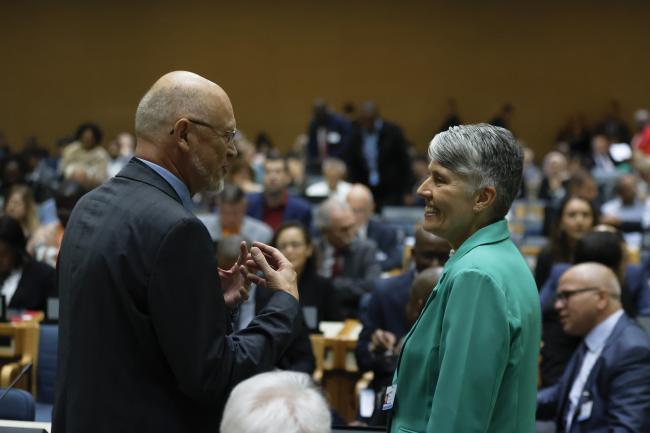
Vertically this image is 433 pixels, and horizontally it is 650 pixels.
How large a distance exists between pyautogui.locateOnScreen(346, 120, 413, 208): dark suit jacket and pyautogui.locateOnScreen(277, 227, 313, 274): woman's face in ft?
20.4

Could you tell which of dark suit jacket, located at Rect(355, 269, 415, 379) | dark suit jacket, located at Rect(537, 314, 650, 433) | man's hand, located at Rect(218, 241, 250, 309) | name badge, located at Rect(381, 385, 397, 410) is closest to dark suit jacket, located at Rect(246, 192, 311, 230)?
dark suit jacket, located at Rect(355, 269, 415, 379)

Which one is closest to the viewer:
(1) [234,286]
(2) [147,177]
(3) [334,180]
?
(2) [147,177]

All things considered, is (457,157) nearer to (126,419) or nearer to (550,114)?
(126,419)

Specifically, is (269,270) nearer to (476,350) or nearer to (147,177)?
(147,177)

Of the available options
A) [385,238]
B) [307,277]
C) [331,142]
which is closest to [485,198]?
[307,277]

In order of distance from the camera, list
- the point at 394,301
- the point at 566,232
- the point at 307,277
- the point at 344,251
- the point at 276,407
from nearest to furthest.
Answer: the point at 276,407 → the point at 394,301 → the point at 307,277 → the point at 566,232 → the point at 344,251

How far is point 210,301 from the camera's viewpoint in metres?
1.95

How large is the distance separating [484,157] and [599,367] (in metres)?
1.98

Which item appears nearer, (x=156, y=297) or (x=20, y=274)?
(x=156, y=297)

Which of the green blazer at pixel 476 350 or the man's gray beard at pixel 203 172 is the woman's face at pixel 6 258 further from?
the green blazer at pixel 476 350

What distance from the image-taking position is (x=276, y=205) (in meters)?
8.47

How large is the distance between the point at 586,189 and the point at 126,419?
24.2 feet

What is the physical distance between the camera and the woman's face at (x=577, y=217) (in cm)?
645

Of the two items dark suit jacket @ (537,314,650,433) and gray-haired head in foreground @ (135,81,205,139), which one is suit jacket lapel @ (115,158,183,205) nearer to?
gray-haired head in foreground @ (135,81,205,139)
